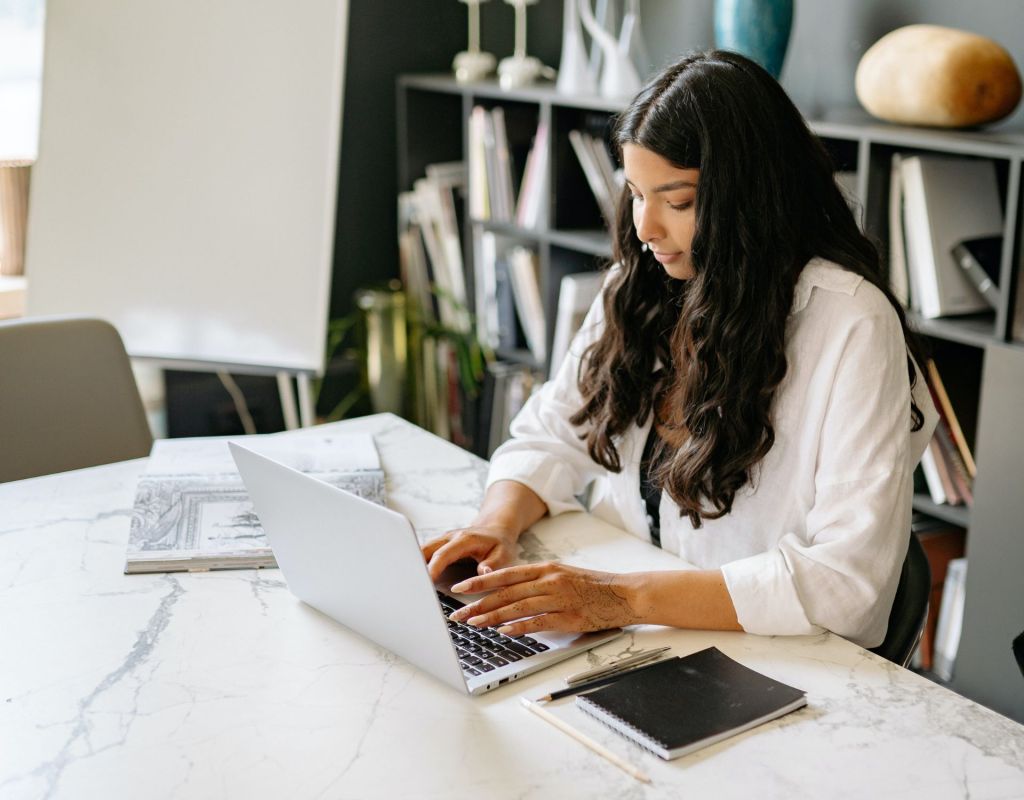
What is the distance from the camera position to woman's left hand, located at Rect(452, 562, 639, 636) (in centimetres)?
126

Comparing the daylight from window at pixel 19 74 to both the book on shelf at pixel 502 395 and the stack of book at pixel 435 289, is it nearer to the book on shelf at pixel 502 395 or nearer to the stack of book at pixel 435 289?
the stack of book at pixel 435 289

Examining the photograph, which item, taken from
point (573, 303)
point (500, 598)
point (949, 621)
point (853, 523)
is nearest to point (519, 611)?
point (500, 598)

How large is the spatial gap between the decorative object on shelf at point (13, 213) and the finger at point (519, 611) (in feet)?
8.19

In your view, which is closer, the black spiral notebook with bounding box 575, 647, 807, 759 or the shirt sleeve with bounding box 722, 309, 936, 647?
the black spiral notebook with bounding box 575, 647, 807, 759

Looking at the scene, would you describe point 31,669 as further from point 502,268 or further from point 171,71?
point 502,268

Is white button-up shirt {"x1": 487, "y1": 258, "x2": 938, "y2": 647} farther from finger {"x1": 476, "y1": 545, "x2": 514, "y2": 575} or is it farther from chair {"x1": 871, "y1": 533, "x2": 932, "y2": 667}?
finger {"x1": 476, "y1": 545, "x2": 514, "y2": 575}

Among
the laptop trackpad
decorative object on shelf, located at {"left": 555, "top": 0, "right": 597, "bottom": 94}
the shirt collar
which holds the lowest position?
the laptop trackpad

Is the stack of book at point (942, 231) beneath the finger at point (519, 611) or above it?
above

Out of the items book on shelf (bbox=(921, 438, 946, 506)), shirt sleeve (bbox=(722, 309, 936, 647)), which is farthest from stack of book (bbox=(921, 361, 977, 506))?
shirt sleeve (bbox=(722, 309, 936, 647))

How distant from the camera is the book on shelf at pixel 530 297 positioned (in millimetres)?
3133

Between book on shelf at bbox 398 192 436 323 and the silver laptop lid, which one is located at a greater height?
book on shelf at bbox 398 192 436 323

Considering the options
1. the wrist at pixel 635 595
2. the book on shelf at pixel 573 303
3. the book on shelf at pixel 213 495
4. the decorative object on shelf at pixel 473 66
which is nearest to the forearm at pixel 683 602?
the wrist at pixel 635 595

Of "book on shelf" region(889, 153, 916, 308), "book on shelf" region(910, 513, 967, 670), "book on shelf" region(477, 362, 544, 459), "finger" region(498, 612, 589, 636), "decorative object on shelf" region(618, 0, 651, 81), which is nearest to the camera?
"finger" region(498, 612, 589, 636)

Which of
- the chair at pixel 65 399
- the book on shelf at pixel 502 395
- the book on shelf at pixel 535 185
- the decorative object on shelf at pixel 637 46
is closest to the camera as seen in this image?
the chair at pixel 65 399
